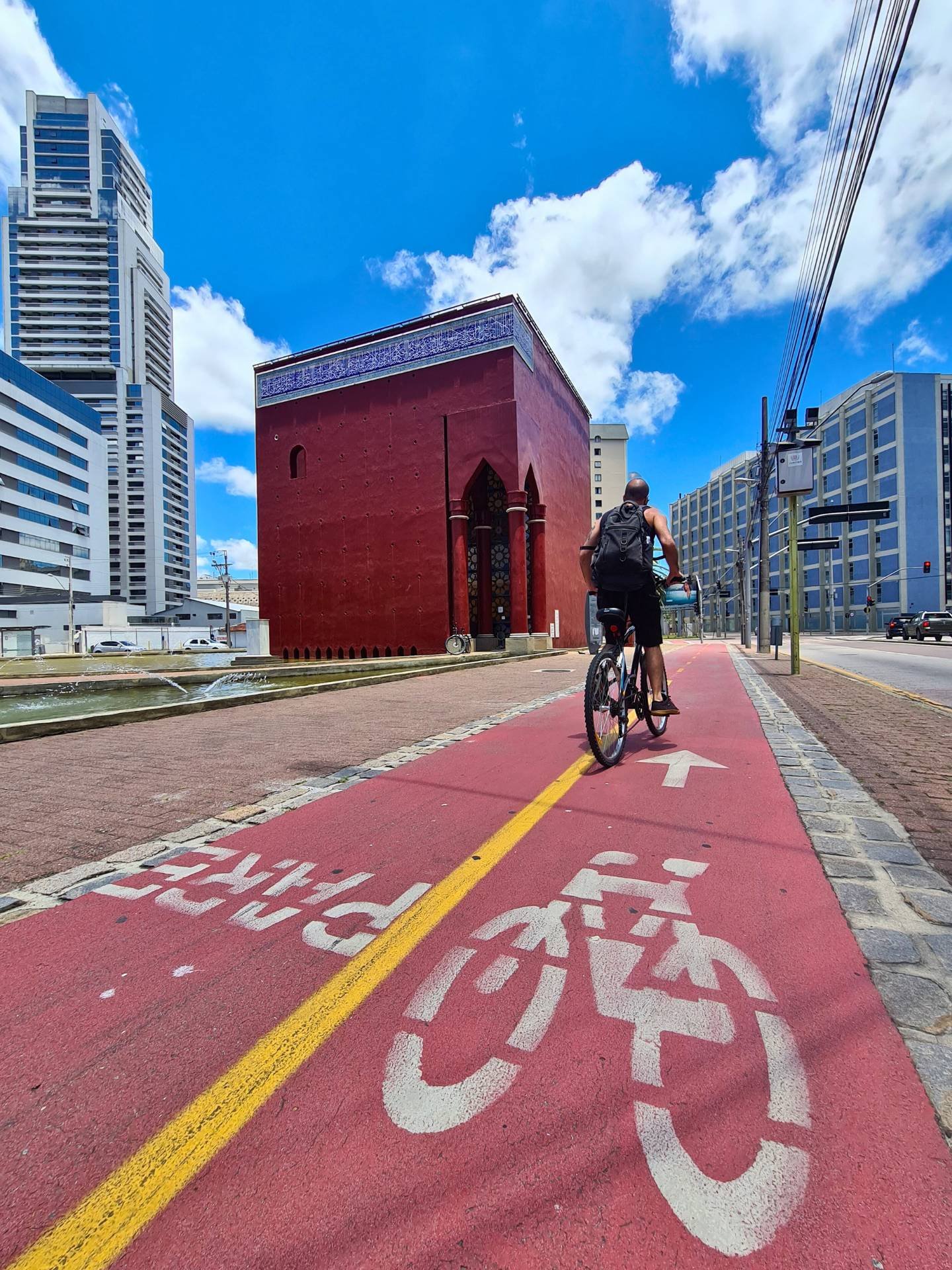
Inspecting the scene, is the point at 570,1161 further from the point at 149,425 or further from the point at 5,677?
the point at 149,425

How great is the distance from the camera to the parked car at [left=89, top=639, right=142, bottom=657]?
1881 inches

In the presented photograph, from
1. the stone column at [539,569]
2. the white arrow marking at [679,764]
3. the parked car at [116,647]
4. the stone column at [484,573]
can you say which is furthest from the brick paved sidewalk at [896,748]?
the parked car at [116,647]

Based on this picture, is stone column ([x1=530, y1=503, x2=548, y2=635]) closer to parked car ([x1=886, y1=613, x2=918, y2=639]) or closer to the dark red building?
the dark red building

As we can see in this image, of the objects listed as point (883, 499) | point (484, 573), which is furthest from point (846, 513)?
point (883, 499)

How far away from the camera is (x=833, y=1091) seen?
143cm

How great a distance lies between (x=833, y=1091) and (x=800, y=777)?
3.18 m

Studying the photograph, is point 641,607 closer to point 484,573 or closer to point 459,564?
point 459,564

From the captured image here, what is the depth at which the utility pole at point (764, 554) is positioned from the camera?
24594 mm

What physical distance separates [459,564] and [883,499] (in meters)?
61.2

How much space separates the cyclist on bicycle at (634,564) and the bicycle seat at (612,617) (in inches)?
3.3

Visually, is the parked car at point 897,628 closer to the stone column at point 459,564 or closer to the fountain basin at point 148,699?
the stone column at point 459,564

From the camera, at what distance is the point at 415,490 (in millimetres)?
25953

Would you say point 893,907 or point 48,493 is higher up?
point 48,493

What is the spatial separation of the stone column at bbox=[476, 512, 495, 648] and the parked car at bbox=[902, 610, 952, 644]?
2567 cm
